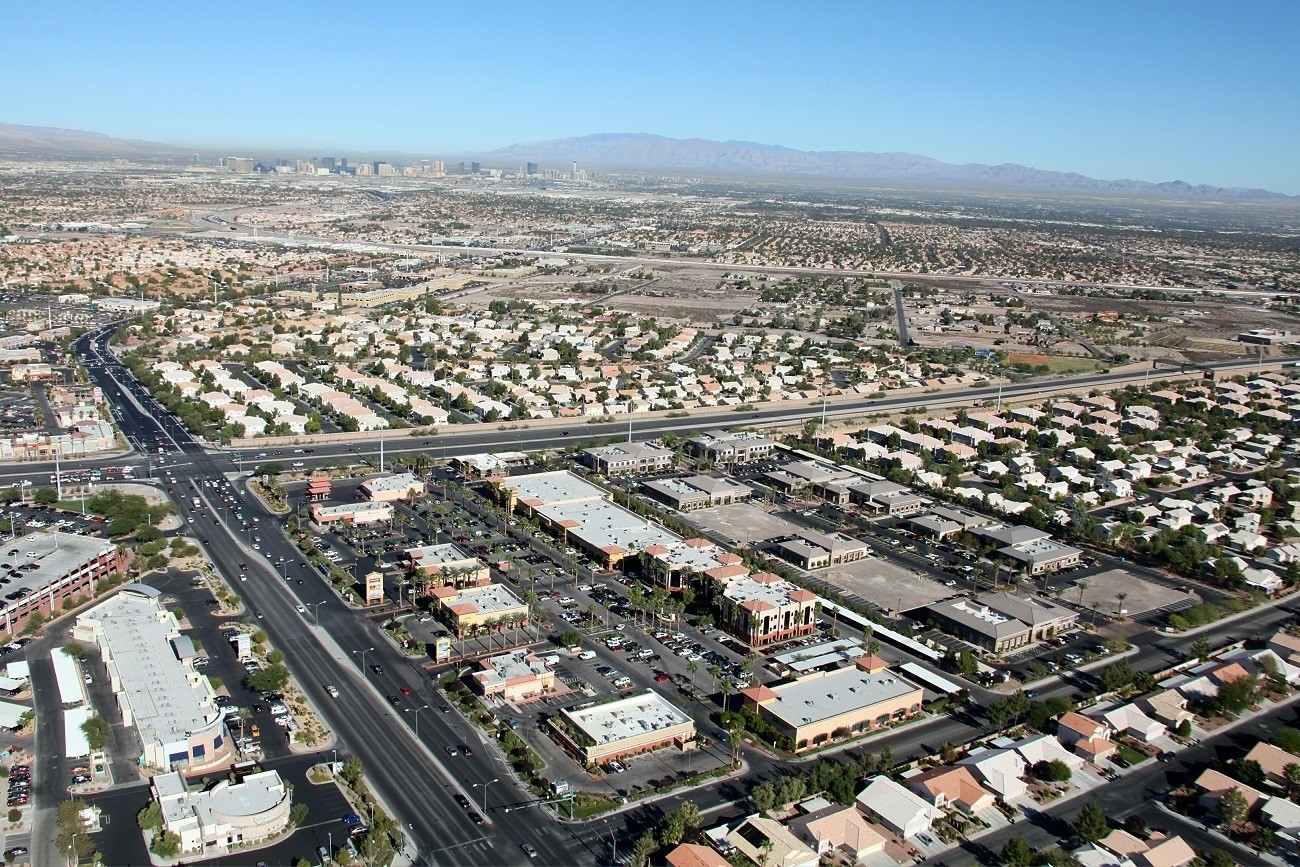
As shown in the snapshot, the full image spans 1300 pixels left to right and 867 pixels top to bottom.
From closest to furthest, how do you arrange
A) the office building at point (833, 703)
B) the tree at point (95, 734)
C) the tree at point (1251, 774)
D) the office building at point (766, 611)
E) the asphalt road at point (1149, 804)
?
the asphalt road at point (1149, 804) < the tree at point (95, 734) < the tree at point (1251, 774) < the office building at point (833, 703) < the office building at point (766, 611)

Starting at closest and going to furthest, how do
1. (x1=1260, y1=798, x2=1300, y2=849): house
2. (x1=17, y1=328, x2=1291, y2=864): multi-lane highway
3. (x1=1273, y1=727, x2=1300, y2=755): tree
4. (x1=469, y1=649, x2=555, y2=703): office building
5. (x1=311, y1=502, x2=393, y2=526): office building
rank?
(x1=17, y1=328, x2=1291, y2=864): multi-lane highway
(x1=1260, y1=798, x2=1300, y2=849): house
(x1=1273, y1=727, x2=1300, y2=755): tree
(x1=469, y1=649, x2=555, y2=703): office building
(x1=311, y1=502, x2=393, y2=526): office building

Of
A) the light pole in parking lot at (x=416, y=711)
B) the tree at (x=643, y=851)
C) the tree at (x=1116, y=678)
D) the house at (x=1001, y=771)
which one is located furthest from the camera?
the tree at (x=1116, y=678)

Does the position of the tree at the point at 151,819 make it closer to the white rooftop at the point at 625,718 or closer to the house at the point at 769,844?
the white rooftop at the point at 625,718

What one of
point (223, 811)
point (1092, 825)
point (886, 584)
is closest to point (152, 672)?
point (223, 811)

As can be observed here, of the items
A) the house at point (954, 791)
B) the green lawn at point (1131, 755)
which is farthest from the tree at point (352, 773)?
the green lawn at point (1131, 755)

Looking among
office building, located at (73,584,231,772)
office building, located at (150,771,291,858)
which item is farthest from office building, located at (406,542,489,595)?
office building, located at (150,771,291,858)

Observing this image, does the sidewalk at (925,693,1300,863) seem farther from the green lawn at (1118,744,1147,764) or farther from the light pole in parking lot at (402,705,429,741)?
the light pole in parking lot at (402,705,429,741)

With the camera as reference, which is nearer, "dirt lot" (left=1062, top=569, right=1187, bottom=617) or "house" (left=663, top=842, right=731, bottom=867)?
"house" (left=663, top=842, right=731, bottom=867)
